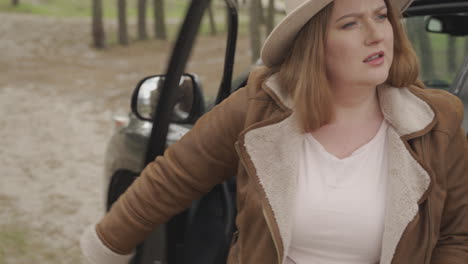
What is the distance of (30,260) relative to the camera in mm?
4141

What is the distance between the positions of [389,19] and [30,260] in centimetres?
332

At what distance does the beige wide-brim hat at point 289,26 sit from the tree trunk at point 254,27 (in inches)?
13.3

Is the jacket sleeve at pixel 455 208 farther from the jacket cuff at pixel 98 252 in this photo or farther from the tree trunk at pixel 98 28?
the tree trunk at pixel 98 28

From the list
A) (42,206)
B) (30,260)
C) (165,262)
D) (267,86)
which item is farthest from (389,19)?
(42,206)

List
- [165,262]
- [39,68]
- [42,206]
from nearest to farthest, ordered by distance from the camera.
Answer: [165,262] → [42,206] → [39,68]

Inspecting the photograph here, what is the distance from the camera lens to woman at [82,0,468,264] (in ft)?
5.05

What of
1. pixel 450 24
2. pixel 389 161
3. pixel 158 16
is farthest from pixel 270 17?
pixel 158 16

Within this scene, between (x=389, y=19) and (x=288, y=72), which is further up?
(x=389, y=19)

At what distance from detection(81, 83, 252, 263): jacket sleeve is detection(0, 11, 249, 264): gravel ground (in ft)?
1.41

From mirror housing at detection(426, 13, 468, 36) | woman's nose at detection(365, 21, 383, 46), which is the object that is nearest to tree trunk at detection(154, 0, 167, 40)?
mirror housing at detection(426, 13, 468, 36)

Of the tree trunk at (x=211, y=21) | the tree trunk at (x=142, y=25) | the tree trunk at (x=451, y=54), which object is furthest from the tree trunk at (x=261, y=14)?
the tree trunk at (x=142, y=25)

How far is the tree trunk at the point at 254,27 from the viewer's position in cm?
203

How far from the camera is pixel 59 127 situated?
28.1 ft

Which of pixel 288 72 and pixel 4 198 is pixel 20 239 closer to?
pixel 4 198
